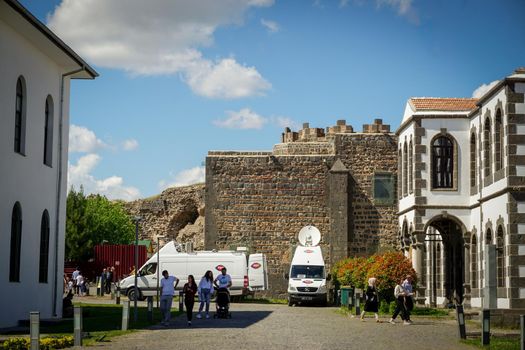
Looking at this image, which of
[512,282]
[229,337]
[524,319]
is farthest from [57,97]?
[524,319]

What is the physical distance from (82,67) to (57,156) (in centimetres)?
270

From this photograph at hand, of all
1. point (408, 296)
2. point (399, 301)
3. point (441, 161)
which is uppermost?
point (441, 161)

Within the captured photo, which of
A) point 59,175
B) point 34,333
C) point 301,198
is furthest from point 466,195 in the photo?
point 34,333

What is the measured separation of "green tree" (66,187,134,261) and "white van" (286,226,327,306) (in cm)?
1859

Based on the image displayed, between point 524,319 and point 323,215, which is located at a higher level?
point 323,215

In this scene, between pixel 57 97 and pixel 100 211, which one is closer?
pixel 57 97

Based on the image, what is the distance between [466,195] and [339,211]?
1356cm

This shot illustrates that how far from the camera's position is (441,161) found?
36.3 meters

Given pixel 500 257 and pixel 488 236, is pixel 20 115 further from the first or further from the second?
pixel 488 236

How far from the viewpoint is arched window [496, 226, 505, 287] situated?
29.4m

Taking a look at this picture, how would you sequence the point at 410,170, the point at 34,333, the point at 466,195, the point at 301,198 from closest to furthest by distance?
the point at 34,333, the point at 466,195, the point at 410,170, the point at 301,198

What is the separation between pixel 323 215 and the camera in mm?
49000

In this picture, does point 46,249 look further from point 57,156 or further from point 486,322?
point 486,322

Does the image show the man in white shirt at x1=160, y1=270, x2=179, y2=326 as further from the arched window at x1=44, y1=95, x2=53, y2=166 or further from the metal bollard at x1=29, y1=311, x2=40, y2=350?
the metal bollard at x1=29, y1=311, x2=40, y2=350
